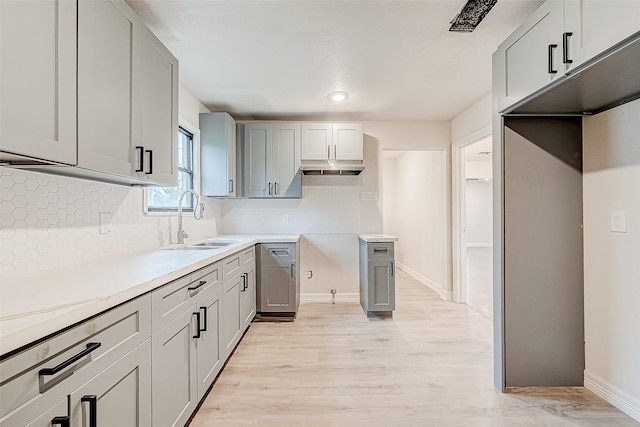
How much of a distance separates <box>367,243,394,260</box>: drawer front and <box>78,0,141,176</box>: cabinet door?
2.54 meters

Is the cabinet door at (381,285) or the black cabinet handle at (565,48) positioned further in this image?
the cabinet door at (381,285)

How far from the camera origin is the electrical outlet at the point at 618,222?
181 cm

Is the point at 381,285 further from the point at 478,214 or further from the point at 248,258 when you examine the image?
the point at 478,214

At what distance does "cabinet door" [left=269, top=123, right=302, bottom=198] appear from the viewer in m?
3.86

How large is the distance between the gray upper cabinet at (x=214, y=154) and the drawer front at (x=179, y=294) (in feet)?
5.47

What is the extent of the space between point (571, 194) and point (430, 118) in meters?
2.39

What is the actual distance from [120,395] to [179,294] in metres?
0.51

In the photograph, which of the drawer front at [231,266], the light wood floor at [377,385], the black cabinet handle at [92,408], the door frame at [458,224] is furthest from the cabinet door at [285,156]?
the black cabinet handle at [92,408]

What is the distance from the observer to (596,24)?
1.28m

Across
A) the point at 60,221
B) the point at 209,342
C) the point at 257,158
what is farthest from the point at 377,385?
the point at 257,158

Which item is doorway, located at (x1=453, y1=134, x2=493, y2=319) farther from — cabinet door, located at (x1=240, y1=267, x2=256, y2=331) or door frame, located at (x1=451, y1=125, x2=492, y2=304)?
cabinet door, located at (x1=240, y1=267, x2=256, y2=331)

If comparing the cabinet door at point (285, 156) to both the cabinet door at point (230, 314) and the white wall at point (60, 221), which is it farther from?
the white wall at point (60, 221)

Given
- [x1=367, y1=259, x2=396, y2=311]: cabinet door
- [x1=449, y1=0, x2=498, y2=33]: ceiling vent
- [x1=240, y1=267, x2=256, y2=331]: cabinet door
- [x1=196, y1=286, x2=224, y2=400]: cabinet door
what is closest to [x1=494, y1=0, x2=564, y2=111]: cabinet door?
[x1=449, y1=0, x2=498, y2=33]: ceiling vent

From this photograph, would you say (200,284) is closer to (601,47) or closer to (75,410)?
(75,410)
